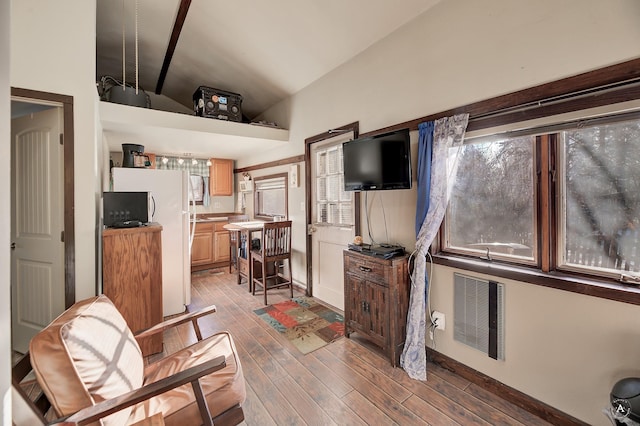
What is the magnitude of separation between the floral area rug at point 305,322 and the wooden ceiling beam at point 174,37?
3415 millimetres

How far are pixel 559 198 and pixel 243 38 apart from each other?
3.33m

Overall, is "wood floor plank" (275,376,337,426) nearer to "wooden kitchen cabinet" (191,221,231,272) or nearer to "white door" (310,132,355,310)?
"white door" (310,132,355,310)

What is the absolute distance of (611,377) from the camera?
4.93 feet

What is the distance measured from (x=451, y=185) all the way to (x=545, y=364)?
→ 1.30 m

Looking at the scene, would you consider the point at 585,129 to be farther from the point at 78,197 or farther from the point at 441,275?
the point at 78,197

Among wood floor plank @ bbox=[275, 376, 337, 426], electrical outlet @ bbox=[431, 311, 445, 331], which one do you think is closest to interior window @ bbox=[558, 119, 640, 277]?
electrical outlet @ bbox=[431, 311, 445, 331]

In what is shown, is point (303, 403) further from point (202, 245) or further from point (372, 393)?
point (202, 245)

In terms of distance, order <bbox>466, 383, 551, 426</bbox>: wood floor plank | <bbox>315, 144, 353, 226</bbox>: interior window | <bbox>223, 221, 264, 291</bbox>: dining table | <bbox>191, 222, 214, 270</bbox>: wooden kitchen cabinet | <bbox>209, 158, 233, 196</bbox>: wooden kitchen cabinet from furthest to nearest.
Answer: <bbox>209, 158, 233, 196</bbox>: wooden kitchen cabinet
<bbox>191, 222, 214, 270</bbox>: wooden kitchen cabinet
<bbox>223, 221, 264, 291</bbox>: dining table
<bbox>315, 144, 353, 226</bbox>: interior window
<bbox>466, 383, 551, 426</bbox>: wood floor plank

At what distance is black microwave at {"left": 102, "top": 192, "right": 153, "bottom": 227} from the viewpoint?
2539 millimetres

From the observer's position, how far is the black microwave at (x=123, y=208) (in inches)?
100.0

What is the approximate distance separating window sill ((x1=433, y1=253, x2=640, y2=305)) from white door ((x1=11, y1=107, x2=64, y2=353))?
127 inches

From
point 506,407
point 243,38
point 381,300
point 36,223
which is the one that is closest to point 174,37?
point 243,38

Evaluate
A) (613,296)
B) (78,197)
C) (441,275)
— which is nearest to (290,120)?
(78,197)

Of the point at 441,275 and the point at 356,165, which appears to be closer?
the point at 441,275
